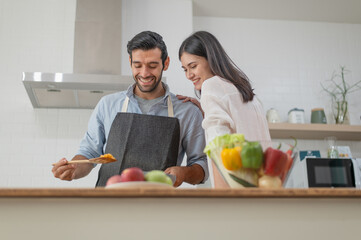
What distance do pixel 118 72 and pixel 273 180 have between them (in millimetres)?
2645

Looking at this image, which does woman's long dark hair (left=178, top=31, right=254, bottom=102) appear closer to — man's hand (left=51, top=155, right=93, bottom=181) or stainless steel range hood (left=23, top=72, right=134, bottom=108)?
man's hand (left=51, top=155, right=93, bottom=181)

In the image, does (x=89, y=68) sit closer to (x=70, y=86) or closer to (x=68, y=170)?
(x=70, y=86)

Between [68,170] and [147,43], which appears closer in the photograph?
[68,170]

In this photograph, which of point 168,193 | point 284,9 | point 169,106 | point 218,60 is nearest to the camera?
point 168,193

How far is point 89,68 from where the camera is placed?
369 centimetres

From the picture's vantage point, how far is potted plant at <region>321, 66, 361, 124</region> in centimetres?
440

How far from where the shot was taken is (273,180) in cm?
123

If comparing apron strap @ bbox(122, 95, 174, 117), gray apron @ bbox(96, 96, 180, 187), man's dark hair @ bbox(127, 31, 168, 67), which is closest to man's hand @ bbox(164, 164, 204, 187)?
gray apron @ bbox(96, 96, 180, 187)

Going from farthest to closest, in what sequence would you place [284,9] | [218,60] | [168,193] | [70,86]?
[284,9] → [70,86] → [218,60] → [168,193]

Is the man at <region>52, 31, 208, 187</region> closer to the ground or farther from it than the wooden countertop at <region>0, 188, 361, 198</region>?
farther from it

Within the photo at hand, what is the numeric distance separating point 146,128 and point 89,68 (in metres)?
1.48

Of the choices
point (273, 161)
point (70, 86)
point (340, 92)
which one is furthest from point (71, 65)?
point (273, 161)

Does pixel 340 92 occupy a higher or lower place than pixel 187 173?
higher

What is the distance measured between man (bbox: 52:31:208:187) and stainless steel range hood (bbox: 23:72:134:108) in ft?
2.40
